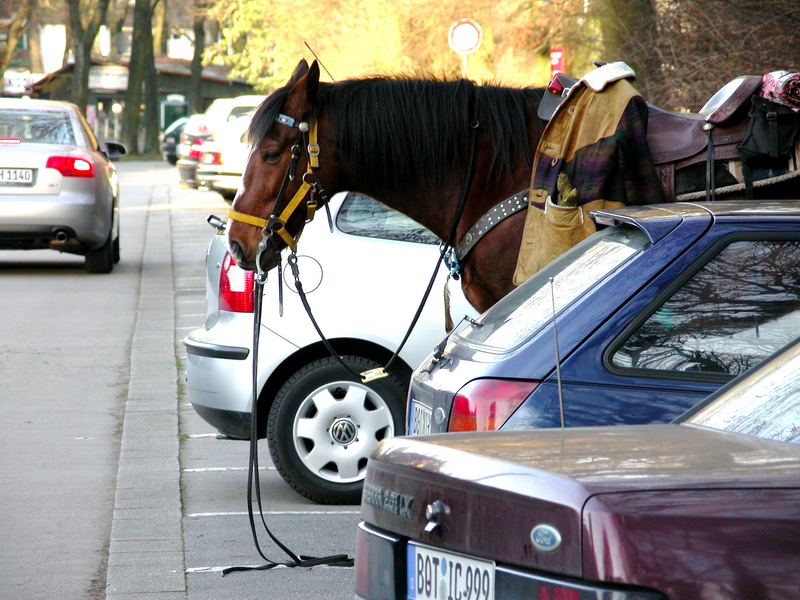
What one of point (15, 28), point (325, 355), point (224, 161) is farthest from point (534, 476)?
point (15, 28)

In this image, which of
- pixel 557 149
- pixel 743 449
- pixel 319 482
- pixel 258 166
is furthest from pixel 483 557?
pixel 319 482

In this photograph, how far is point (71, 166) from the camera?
18047 mm

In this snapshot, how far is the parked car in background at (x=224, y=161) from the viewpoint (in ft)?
89.1

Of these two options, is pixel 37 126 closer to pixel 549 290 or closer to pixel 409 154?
pixel 409 154

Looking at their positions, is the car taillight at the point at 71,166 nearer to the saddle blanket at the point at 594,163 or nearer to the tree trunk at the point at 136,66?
the saddle blanket at the point at 594,163

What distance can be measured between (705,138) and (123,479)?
3.68 m

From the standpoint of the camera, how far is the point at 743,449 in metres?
3.29

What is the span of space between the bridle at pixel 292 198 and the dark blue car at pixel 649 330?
210cm

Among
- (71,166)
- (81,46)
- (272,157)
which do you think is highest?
(272,157)

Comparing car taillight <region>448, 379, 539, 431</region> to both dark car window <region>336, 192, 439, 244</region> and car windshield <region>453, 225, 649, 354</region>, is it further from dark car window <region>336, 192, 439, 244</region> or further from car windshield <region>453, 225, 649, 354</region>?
dark car window <region>336, 192, 439, 244</region>

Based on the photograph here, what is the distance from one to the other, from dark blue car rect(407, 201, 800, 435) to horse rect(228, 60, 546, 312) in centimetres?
193

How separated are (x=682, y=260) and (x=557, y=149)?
1801 millimetres

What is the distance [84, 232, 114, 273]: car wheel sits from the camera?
1845 cm

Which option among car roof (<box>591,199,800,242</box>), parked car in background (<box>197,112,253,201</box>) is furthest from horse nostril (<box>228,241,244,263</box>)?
parked car in background (<box>197,112,253,201</box>)
